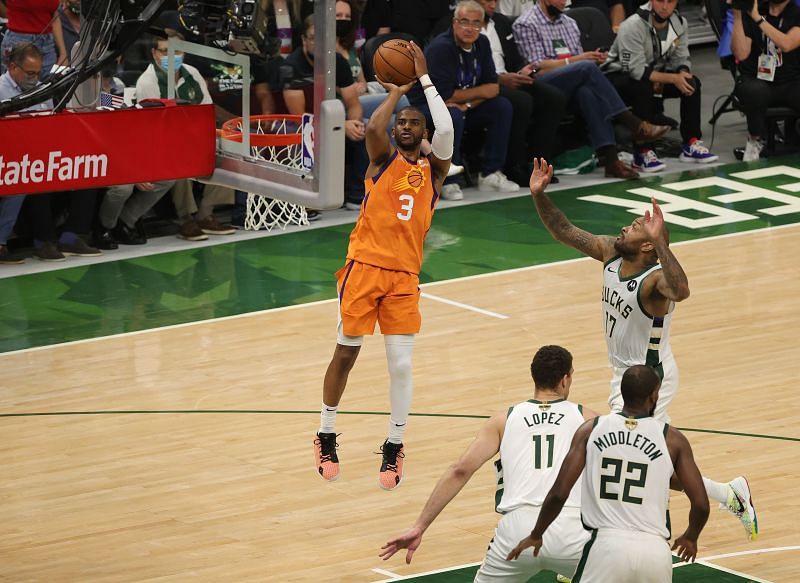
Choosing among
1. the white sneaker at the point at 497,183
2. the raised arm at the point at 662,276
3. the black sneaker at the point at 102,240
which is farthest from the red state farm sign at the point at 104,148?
the white sneaker at the point at 497,183

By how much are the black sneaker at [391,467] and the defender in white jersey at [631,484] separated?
1980mm

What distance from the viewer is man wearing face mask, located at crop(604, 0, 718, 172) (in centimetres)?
1634

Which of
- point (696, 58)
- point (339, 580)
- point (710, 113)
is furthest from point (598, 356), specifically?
point (696, 58)

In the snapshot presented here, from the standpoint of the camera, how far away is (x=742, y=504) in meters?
7.52

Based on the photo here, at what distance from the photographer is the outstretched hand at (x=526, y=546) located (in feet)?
21.6

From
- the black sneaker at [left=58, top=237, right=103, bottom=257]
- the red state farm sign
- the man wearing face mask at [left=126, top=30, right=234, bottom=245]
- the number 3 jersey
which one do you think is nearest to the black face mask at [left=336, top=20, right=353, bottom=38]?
the man wearing face mask at [left=126, top=30, right=234, bottom=245]

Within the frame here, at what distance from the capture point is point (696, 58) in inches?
834

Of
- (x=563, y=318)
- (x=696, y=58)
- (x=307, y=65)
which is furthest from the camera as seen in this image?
(x=696, y=58)

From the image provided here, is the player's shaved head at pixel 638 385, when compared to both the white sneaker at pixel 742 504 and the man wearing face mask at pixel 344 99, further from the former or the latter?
the man wearing face mask at pixel 344 99

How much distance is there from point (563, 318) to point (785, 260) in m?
2.42

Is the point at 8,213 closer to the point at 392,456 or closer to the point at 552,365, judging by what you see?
the point at 392,456

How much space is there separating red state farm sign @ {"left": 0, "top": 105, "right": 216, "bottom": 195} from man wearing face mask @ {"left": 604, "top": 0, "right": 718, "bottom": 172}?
25.4 ft

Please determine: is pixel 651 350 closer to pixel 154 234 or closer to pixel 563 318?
pixel 563 318

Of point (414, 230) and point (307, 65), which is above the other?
point (307, 65)
